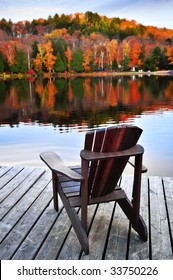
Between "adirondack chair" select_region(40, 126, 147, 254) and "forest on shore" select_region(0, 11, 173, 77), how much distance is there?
46.1 meters

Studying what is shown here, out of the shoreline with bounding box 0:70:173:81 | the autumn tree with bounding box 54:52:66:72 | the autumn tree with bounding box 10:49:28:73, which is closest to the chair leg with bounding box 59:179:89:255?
the shoreline with bounding box 0:70:173:81

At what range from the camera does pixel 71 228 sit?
2.54 meters

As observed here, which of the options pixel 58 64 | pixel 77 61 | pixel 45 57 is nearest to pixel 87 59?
pixel 77 61

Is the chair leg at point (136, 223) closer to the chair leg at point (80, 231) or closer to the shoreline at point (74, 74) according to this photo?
the chair leg at point (80, 231)

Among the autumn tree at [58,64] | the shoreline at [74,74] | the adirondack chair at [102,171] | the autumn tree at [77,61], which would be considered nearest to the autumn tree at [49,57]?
the autumn tree at [58,64]

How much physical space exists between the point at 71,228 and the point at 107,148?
84 centimetres

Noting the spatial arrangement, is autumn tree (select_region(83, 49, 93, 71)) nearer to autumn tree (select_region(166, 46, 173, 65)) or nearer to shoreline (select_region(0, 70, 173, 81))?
shoreline (select_region(0, 70, 173, 81))

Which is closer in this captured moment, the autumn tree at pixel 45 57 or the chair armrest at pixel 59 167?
the chair armrest at pixel 59 167

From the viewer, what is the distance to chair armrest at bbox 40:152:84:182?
205cm

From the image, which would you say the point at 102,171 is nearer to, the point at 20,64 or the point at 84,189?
the point at 84,189

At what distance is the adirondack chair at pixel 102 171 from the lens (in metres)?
2.02

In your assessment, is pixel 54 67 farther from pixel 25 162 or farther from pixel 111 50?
pixel 25 162

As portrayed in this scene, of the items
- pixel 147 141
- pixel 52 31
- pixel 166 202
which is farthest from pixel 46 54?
pixel 166 202
